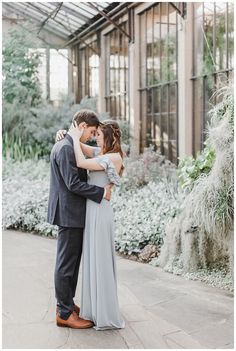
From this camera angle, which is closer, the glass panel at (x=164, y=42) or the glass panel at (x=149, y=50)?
the glass panel at (x=164, y=42)

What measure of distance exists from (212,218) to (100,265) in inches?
63.8

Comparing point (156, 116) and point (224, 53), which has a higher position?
point (224, 53)

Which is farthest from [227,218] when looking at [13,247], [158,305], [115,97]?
[115,97]

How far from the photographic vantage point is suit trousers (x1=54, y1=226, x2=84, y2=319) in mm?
3535

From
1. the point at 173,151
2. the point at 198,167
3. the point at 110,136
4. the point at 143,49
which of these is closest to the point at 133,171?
the point at 173,151

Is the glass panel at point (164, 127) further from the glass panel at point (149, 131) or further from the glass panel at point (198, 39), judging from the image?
the glass panel at point (198, 39)

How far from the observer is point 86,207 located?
3.58 meters

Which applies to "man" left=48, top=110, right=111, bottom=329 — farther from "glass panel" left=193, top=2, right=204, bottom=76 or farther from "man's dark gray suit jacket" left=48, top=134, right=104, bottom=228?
"glass panel" left=193, top=2, right=204, bottom=76

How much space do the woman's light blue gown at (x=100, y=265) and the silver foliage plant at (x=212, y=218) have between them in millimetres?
1392

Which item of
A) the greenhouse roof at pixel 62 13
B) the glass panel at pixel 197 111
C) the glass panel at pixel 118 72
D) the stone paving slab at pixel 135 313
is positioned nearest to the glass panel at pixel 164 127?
the glass panel at pixel 197 111

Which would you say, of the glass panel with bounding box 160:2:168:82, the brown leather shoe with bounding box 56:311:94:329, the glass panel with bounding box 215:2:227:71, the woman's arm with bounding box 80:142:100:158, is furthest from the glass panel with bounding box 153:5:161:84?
the brown leather shoe with bounding box 56:311:94:329

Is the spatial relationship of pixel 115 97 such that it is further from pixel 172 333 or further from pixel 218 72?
pixel 172 333

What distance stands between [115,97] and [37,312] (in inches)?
473

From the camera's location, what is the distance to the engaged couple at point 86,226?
11.5 ft
